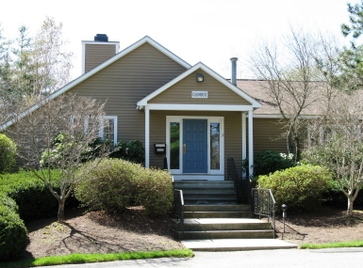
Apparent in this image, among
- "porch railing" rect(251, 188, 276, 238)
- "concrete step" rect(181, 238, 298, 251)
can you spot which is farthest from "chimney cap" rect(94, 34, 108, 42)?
"concrete step" rect(181, 238, 298, 251)

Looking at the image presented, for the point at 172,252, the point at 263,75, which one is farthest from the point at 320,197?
the point at 263,75

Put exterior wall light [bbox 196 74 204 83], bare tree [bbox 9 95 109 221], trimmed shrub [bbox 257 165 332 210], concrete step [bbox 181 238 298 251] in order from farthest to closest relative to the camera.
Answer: exterior wall light [bbox 196 74 204 83] → trimmed shrub [bbox 257 165 332 210] → bare tree [bbox 9 95 109 221] → concrete step [bbox 181 238 298 251]

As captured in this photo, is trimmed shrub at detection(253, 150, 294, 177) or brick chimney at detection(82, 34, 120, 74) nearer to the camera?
trimmed shrub at detection(253, 150, 294, 177)

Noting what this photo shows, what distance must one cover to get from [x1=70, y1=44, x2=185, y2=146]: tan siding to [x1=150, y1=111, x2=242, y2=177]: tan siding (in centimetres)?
51

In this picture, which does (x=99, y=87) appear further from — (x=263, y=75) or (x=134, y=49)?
(x=263, y=75)

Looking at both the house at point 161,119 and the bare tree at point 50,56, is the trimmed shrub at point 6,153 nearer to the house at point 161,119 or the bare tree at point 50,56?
the house at point 161,119

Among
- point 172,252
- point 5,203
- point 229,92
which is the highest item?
point 229,92

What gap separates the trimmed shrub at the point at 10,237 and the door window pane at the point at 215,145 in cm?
901

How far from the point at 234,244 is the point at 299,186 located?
3.40 meters

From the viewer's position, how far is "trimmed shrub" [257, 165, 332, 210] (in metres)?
12.4

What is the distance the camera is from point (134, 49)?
16.8m

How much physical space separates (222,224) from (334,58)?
10.6 meters

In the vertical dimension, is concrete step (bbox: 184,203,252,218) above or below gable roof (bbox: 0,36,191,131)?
below

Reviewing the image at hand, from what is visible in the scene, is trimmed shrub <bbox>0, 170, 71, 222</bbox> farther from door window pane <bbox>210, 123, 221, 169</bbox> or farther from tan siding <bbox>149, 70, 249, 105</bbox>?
door window pane <bbox>210, 123, 221, 169</bbox>
